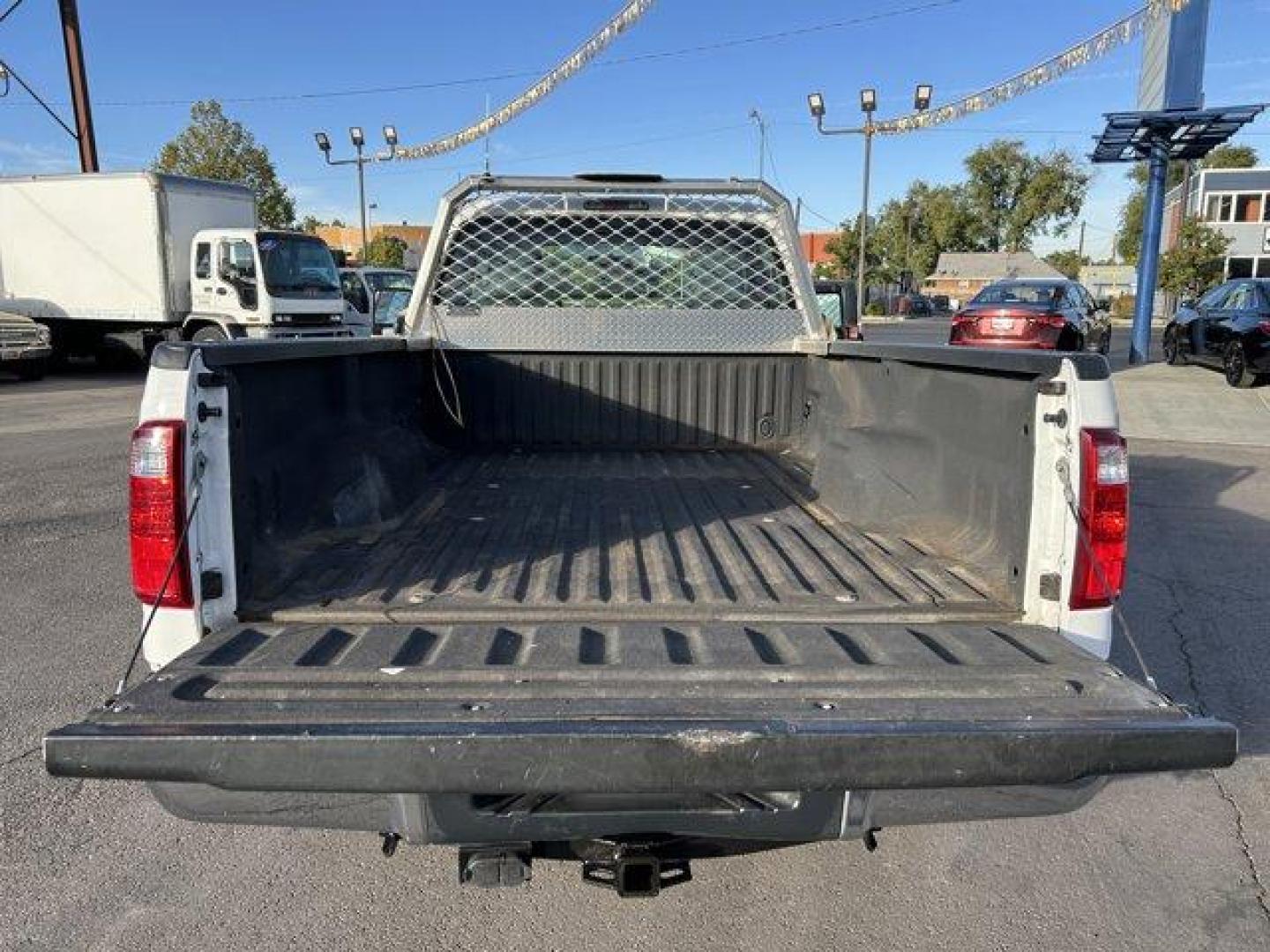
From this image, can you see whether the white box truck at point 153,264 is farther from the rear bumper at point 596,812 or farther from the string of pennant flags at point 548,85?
the rear bumper at point 596,812

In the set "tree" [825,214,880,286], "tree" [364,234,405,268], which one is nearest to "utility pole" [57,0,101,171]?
"tree" [364,234,405,268]

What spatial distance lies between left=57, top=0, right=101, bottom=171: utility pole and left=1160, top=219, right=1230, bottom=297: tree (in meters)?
42.6

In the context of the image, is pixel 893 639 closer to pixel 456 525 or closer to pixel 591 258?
pixel 456 525

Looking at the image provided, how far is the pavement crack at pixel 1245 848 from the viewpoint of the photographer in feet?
8.93

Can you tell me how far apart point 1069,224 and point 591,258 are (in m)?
83.4

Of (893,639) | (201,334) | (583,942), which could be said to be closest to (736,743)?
(893,639)

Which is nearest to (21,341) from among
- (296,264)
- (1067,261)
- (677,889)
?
(296,264)

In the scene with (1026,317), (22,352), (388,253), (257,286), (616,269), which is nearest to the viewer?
(616,269)

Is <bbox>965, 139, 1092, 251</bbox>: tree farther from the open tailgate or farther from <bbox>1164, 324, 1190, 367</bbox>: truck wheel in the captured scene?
the open tailgate

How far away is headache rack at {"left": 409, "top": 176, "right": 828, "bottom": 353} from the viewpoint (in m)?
Result: 5.06

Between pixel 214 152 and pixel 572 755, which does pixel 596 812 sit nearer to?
pixel 572 755

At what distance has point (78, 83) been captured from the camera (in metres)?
19.8

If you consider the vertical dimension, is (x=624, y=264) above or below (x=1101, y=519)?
above

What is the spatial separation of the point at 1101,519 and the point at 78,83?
23.4 metres
